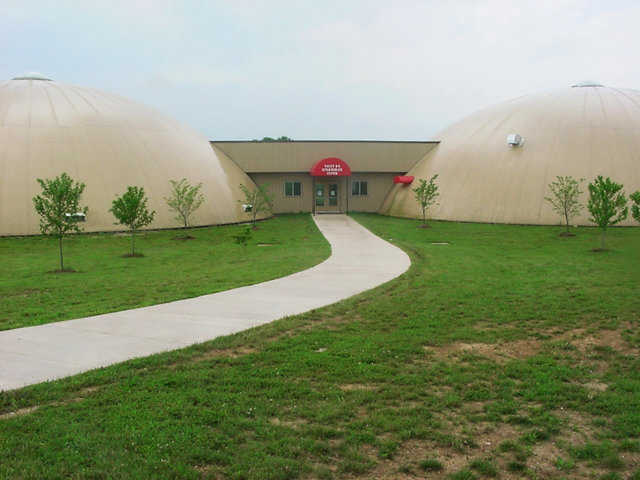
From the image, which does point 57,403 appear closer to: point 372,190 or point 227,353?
point 227,353

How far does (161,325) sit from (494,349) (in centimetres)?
500

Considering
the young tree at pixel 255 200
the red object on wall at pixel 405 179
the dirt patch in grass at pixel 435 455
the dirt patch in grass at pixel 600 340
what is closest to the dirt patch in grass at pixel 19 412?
the dirt patch in grass at pixel 435 455

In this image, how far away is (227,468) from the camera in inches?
152

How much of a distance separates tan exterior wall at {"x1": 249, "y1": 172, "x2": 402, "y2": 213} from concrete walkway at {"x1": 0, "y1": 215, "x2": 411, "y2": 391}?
27.9 meters

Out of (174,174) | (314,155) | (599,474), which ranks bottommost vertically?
(599,474)

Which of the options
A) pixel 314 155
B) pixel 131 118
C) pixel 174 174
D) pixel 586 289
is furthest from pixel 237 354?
pixel 314 155

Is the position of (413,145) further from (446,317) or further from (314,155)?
(446,317)

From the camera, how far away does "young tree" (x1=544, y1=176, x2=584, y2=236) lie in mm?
26739

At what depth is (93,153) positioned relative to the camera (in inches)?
1045

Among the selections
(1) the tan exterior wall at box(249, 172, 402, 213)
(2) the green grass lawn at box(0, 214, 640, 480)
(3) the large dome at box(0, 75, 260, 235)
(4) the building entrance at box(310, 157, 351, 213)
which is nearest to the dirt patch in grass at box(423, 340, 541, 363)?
(2) the green grass lawn at box(0, 214, 640, 480)

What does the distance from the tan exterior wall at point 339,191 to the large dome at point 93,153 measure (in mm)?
8820

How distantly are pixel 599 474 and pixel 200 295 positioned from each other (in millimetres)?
8361

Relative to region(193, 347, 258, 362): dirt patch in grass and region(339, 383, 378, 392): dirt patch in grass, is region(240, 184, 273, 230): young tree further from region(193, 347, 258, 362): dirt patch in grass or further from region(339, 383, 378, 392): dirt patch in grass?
region(339, 383, 378, 392): dirt patch in grass

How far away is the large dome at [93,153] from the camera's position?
2459cm
